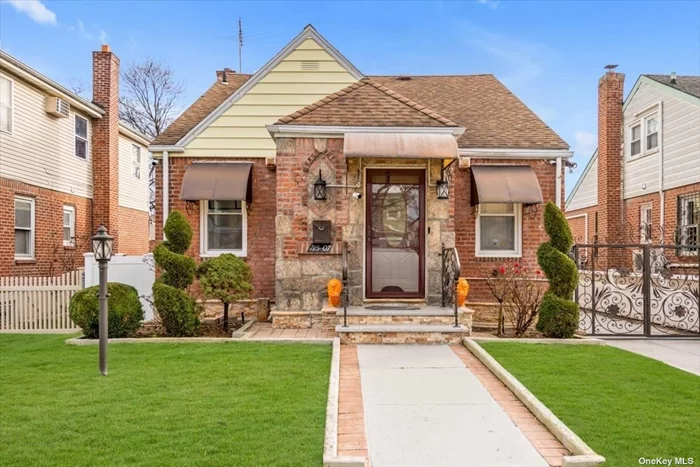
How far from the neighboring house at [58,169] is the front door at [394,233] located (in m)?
9.39

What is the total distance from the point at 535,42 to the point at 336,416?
59.1ft

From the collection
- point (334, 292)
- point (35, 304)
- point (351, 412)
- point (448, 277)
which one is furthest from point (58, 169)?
point (351, 412)

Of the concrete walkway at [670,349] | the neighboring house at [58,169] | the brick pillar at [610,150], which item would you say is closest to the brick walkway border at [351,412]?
the concrete walkway at [670,349]

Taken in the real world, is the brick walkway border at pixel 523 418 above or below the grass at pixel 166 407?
below

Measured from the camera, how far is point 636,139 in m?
16.0

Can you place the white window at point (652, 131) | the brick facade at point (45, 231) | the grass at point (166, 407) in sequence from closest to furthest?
the grass at point (166, 407) < the brick facade at point (45, 231) < the white window at point (652, 131)

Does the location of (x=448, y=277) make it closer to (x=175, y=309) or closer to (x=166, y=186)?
(x=175, y=309)

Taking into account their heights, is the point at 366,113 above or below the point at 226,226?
above

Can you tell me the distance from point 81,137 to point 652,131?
1825 centimetres

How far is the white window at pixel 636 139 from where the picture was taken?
51.8 ft

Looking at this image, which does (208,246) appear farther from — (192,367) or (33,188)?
(33,188)

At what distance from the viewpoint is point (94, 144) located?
1612 centimetres

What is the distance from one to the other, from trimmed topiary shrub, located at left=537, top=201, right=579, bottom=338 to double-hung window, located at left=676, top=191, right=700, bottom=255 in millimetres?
7078

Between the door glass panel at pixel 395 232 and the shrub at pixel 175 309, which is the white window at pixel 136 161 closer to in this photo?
the shrub at pixel 175 309
